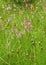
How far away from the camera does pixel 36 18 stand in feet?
13.9

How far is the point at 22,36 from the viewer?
137 inches

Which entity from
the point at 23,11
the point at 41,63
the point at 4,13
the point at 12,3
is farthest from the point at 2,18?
the point at 41,63

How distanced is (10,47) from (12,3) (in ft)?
6.80

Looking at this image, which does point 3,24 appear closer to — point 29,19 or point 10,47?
point 29,19

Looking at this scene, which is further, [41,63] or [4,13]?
[4,13]

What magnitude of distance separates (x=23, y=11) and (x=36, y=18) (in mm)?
450

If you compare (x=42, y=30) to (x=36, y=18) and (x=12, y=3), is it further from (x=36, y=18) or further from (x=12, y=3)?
(x=12, y=3)

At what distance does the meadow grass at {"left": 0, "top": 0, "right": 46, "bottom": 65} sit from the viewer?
3.06 m

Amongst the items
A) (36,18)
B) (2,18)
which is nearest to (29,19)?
(36,18)

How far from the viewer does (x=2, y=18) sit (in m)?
4.21

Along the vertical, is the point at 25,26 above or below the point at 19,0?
above

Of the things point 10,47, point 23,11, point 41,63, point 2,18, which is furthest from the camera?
point 23,11

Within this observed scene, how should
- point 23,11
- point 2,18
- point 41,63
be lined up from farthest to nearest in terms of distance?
point 23,11
point 2,18
point 41,63

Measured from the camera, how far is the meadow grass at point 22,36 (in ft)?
10.0
